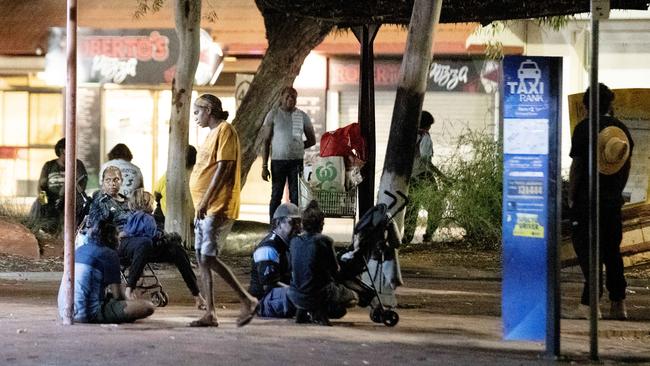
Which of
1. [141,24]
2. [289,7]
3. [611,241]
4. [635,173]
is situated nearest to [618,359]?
[611,241]

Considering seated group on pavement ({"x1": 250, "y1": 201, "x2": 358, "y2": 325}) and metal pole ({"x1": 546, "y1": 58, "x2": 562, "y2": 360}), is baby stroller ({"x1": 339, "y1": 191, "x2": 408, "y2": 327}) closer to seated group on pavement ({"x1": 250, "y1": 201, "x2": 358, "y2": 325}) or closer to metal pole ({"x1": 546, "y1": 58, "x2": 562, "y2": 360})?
seated group on pavement ({"x1": 250, "y1": 201, "x2": 358, "y2": 325})

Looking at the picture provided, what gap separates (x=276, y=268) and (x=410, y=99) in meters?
2.16

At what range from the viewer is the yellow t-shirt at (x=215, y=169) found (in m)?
9.57

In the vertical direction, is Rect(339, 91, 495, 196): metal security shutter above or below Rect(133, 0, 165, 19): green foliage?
below

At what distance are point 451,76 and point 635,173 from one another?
9833 millimetres

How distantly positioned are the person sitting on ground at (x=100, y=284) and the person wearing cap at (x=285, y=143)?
5341 millimetres

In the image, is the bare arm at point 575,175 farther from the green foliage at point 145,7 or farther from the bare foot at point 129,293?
the green foliage at point 145,7

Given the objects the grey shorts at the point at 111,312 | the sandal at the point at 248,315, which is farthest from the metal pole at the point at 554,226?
the grey shorts at the point at 111,312

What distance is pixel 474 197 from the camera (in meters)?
16.2

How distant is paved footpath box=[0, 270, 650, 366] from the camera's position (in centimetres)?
832

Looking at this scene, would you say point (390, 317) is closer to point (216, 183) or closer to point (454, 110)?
point (216, 183)

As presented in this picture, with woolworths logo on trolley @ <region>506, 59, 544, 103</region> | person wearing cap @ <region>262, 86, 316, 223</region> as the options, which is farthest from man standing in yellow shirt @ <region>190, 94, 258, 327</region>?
person wearing cap @ <region>262, 86, 316, 223</region>

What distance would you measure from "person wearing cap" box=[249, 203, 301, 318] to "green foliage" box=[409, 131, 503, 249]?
6.10 meters

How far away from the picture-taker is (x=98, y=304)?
9.73 metres
